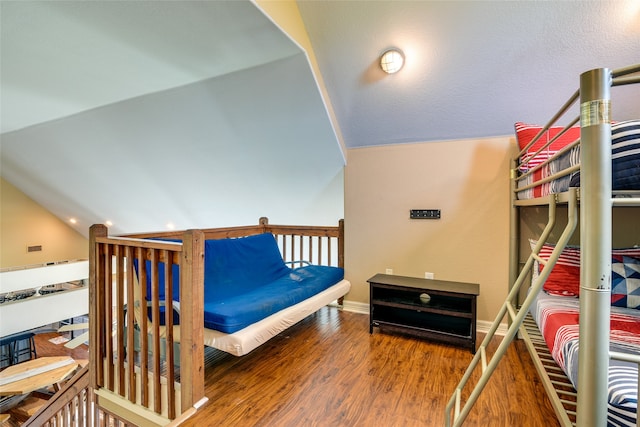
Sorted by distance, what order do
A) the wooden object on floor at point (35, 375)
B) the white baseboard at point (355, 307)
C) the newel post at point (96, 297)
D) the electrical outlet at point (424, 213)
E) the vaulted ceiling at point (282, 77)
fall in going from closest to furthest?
the vaulted ceiling at point (282, 77) → the newel post at point (96, 297) → the electrical outlet at point (424, 213) → the white baseboard at point (355, 307) → the wooden object on floor at point (35, 375)

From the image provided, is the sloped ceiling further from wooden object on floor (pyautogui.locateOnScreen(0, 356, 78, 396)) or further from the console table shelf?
wooden object on floor (pyautogui.locateOnScreen(0, 356, 78, 396))

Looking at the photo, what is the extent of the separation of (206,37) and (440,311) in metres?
2.88

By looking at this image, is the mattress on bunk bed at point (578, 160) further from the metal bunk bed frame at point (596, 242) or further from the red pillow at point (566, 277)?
the red pillow at point (566, 277)

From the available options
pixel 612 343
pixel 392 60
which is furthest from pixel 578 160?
pixel 392 60

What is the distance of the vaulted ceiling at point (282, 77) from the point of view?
6.71 feet

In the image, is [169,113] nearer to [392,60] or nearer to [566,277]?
[392,60]

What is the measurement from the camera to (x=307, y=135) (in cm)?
319

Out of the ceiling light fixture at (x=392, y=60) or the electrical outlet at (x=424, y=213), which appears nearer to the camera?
the ceiling light fixture at (x=392, y=60)

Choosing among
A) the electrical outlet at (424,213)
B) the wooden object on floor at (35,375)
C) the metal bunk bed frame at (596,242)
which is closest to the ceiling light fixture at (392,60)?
the electrical outlet at (424,213)

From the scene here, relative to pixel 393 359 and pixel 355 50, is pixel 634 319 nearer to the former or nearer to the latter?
pixel 393 359

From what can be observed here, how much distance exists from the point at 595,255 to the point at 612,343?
2.54 feet

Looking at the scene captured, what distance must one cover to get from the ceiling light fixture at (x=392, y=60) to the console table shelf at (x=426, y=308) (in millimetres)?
1865

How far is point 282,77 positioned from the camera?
263 cm

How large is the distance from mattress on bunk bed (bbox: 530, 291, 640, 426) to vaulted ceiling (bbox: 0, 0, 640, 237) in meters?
1.57
